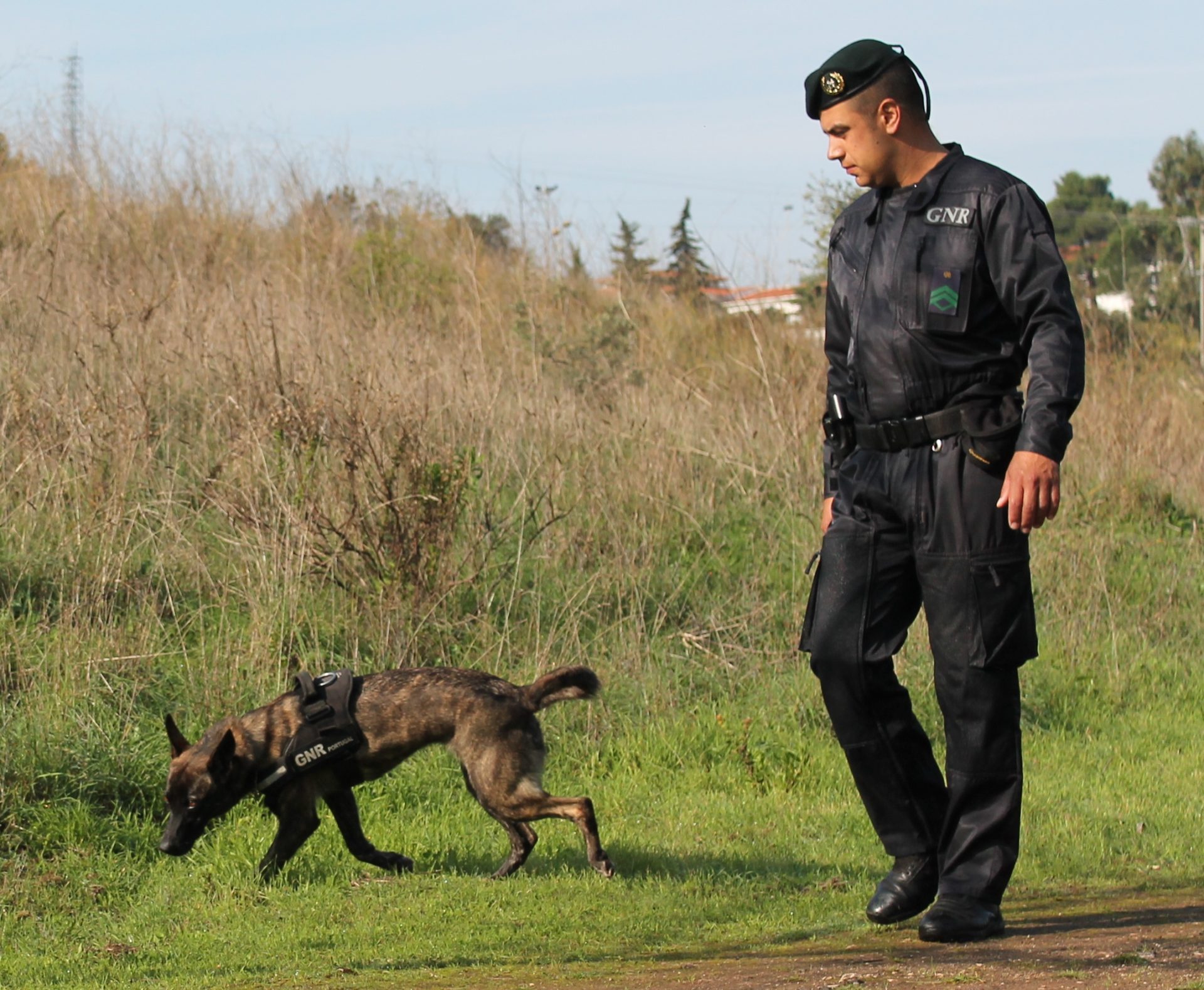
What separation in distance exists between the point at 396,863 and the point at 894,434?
2936 mm

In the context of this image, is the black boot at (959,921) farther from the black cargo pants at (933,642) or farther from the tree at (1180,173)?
the tree at (1180,173)

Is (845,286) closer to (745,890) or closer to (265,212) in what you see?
(745,890)

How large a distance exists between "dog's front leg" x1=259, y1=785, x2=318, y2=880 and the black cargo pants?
243cm

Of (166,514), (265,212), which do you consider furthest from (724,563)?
(265,212)

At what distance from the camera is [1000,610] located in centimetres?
404

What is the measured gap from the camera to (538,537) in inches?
371

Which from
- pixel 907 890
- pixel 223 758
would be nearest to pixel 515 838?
pixel 223 758

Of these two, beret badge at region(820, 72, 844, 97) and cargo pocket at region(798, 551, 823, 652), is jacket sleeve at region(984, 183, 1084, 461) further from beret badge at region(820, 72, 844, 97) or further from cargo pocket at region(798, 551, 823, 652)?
cargo pocket at region(798, 551, 823, 652)

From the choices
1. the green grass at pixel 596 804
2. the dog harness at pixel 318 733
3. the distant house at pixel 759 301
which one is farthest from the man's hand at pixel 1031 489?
the distant house at pixel 759 301

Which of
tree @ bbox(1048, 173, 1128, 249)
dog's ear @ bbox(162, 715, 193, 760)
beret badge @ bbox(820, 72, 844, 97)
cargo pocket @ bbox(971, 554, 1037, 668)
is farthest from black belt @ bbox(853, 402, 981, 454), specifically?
tree @ bbox(1048, 173, 1128, 249)

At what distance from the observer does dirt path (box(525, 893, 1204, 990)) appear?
3600 millimetres

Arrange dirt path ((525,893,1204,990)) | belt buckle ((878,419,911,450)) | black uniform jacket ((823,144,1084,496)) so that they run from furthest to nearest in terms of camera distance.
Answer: belt buckle ((878,419,911,450)) → black uniform jacket ((823,144,1084,496)) → dirt path ((525,893,1204,990))

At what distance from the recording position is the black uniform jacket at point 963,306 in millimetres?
3945

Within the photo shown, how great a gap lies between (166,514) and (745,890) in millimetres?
4394
